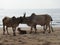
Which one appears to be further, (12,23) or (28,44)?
(12,23)

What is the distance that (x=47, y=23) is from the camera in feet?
53.4

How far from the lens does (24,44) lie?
10.9 meters

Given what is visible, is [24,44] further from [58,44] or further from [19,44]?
[58,44]

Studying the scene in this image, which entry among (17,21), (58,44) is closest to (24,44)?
(58,44)

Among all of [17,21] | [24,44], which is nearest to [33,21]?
[17,21]

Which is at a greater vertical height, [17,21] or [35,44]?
[17,21]

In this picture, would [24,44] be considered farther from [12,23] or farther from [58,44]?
[12,23]

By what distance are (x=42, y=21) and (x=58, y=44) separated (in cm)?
550

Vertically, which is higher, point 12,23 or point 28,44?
point 12,23

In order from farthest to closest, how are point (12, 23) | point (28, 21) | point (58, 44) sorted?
point (28, 21)
point (12, 23)
point (58, 44)

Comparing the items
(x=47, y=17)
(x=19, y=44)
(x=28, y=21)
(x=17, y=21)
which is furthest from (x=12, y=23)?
(x=19, y=44)

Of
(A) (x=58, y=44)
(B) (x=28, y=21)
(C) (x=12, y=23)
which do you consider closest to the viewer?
(A) (x=58, y=44)

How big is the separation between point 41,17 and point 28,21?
3.01 ft

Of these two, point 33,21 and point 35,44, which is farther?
point 33,21
